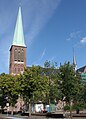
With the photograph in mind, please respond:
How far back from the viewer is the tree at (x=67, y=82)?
133 ft

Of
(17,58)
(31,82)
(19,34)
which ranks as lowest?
(31,82)

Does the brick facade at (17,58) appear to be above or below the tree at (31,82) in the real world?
above

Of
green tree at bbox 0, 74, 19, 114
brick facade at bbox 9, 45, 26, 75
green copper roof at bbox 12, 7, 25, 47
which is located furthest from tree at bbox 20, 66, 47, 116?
brick facade at bbox 9, 45, 26, 75

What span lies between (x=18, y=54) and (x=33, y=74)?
96746 mm

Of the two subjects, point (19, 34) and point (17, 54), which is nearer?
point (19, 34)

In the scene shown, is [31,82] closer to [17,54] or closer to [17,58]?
[17,58]

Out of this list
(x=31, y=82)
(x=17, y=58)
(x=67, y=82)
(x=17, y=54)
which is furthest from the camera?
(x=17, y=54)

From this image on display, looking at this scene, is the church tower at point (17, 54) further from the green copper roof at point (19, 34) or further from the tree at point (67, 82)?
the tree at point (67, 82)

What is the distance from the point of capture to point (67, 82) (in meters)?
40.2

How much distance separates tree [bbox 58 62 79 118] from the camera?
40.4 meters

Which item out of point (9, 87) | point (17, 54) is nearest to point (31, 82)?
point (9, 87)

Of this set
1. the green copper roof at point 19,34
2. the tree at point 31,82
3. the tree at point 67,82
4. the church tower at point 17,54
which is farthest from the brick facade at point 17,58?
the tree at point 67,82

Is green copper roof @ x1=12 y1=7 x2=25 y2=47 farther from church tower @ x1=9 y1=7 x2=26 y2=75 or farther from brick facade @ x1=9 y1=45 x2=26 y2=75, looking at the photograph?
brick facade @ x1=9 y1=45 x2=26 y2=75

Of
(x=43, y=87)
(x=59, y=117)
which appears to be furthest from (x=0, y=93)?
(x=59, y=117)
